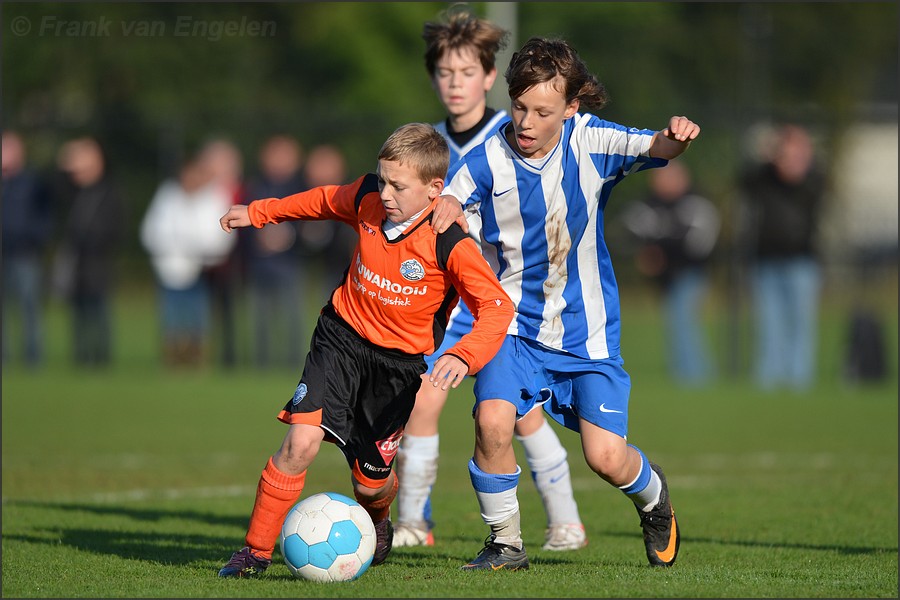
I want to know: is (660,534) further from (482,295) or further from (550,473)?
(482,295)

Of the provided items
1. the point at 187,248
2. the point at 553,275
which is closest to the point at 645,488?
the point at 553,275

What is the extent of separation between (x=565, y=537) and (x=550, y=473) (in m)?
0.33

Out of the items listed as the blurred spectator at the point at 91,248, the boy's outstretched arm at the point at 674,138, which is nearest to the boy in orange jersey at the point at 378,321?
the boy's outstretched arm at the point at 674,138

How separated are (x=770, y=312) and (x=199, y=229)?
6.97 m

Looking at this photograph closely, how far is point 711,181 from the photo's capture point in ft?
68.5

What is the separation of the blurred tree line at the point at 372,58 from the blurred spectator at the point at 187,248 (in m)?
4.62

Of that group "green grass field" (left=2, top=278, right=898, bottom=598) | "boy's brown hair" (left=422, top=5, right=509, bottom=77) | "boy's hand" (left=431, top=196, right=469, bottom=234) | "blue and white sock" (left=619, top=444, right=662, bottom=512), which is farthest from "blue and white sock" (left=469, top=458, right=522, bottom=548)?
"boy's brown hair" (left=422, top=5, right=509, bottom=77)

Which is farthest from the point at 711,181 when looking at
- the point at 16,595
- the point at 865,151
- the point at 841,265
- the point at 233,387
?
the point at 16,595

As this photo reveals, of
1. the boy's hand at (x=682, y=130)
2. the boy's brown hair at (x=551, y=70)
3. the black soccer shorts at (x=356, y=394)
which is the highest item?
the boy's brown hair at (x=551, y=70)

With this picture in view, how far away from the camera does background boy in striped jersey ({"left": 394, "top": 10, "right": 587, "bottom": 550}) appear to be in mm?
6090

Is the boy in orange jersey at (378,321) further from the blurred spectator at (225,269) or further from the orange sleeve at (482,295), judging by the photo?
the blurred spectator at (225,269)

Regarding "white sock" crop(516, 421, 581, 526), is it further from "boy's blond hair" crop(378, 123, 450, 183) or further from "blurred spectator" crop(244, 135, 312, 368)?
"blurred spectator" crop(244, 135, 312, 368)

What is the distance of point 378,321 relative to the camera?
5.03 m

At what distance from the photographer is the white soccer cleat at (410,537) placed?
19.9 feet
